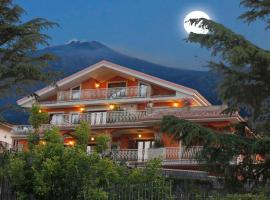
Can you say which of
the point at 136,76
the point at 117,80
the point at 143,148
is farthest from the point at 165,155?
the point at 117,80

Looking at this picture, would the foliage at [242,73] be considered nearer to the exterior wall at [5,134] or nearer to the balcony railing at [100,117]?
the balcony railing at [100,117]

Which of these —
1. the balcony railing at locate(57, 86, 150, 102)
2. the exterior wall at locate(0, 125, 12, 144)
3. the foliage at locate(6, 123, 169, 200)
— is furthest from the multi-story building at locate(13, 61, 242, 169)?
the foliage at locate(6, 123, 169, 200)

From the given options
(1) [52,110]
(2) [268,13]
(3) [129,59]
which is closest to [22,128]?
(1) [52,110]

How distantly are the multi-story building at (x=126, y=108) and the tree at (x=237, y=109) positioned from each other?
23313mm

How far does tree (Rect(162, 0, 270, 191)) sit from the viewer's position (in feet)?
62.1

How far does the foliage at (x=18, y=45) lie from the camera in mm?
23469

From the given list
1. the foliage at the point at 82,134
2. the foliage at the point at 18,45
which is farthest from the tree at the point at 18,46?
the foliage at the point at 82,134

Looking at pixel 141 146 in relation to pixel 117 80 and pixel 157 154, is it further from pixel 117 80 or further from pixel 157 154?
pixel 117 80

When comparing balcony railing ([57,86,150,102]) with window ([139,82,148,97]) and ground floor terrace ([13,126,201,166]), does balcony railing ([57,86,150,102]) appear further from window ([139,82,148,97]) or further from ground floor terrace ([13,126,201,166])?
ground floor terrace ([13,126,201,166])

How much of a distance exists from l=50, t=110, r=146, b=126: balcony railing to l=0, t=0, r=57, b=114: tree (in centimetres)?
2345

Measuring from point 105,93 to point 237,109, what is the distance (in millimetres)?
32464

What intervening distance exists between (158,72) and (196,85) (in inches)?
1268

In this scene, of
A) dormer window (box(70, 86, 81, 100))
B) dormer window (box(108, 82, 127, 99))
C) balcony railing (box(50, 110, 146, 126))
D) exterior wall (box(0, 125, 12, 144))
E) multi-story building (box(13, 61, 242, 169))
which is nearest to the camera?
multi-story building (box(13, 61, 242, 169))

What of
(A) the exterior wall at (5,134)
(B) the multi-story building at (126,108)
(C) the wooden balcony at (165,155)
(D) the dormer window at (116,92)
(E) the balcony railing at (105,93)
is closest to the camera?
(C) the wooden balcony at (165,155)
